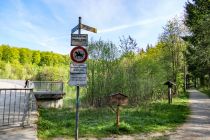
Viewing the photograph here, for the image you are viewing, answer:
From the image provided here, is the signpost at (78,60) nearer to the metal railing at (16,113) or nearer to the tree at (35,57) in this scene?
the metal railing at (16,113)

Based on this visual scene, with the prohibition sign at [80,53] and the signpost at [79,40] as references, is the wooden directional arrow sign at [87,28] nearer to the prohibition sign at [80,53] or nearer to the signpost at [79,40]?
the signpost at [79,40]

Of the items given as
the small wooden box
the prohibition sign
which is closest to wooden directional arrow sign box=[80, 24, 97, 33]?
the prohibition sign

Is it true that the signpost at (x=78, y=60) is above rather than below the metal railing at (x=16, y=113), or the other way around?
above

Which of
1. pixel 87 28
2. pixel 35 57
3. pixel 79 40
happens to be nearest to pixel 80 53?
pixel 79 40

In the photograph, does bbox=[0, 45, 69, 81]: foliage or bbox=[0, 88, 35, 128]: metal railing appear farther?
bbox=[0, 45, 69, 81]: foliage

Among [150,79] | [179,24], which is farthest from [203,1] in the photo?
[179,24]

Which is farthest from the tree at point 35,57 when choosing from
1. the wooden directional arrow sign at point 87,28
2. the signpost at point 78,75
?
the signpost at point 78,75

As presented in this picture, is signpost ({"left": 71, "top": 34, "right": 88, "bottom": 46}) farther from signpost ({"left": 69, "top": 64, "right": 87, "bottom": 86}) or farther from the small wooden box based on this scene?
the small wooden box

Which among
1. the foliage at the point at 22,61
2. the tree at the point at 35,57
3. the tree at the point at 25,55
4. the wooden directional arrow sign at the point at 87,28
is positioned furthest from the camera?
the tree at the point at 35,57

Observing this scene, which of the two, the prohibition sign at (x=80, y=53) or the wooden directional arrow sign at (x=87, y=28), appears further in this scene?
the wooden directional arrow sign at (x=87, y=28)

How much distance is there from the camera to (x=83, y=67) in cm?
996

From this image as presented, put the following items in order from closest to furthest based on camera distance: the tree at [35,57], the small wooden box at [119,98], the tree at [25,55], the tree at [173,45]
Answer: the small wooden box at [119,98] → the tree at [173,45] → the tree at [25,55] → the tree at [35,57]

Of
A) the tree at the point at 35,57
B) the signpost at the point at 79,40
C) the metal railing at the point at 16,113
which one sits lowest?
the metal railing at the point at 16,113

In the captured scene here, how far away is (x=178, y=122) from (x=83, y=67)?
7132mm
